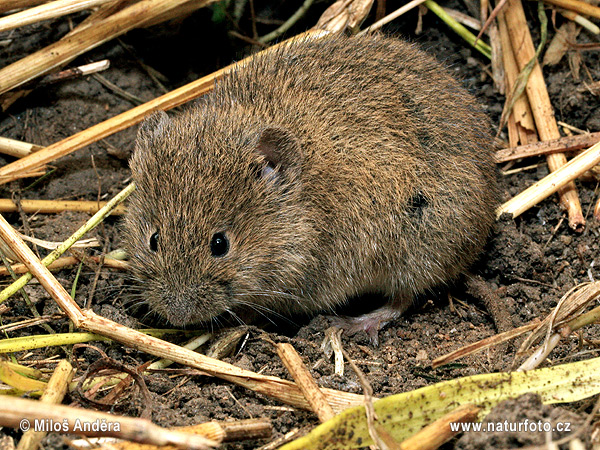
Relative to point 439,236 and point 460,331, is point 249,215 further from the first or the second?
point 460,331

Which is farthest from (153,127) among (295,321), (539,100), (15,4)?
(539,100)

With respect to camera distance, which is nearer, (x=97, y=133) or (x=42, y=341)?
(x=42, y=341)

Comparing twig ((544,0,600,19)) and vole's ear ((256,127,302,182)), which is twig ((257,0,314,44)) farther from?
vole's ear ((256,127,302,182))

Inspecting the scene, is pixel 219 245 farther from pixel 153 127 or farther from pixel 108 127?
pixel 108 127

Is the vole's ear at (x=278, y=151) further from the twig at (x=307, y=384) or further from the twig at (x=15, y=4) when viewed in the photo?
the twig at (x=15, y=4)

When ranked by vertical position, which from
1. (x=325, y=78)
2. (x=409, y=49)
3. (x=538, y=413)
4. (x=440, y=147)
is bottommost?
(x=538, y=413)

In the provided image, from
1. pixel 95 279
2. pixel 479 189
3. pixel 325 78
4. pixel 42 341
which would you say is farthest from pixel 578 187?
pixel 42 341

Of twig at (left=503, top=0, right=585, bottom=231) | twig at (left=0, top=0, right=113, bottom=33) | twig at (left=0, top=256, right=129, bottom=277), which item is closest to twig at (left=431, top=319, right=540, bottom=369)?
twig at (left=503, top=0, right=585, bottom=231)
